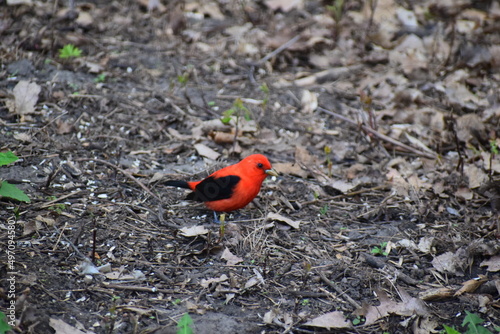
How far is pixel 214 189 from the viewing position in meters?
3.96

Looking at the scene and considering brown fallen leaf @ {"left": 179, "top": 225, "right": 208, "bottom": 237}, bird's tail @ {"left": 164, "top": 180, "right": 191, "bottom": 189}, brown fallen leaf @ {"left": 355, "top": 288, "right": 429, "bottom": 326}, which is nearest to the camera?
brown fallen leaf @ {"left": 355, "top": 288, "right": 429, "bottom": 326}

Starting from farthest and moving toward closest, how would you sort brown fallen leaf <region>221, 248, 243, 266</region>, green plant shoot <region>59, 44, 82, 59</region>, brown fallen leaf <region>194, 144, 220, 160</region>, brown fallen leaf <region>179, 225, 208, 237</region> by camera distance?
green plant shoot <region>59, 44, 82, 59</region> → brown fallen leaf <region>194, 144, 220, 160</region> → brown fallen leaf <region>179, 225, 208, 237</region> → brown fallen leaf <region>221, 248, 243, 266</region>

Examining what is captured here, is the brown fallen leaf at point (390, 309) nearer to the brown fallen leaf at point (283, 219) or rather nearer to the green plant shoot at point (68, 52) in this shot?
the brown fallen leaf at point (283, 219)

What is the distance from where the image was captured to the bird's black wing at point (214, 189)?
3.92 metres

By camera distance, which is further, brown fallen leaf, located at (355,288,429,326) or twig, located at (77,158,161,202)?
twig, located at (77,158,161,202)

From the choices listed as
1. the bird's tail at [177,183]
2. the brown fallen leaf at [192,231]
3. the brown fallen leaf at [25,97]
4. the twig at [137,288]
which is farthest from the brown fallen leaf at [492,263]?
the brown fallen leaf at [25,97]

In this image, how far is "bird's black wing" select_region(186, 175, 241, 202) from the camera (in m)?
3.92

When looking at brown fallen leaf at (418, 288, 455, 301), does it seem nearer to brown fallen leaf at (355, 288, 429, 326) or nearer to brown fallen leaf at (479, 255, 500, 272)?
brown fallen leaf at (355, 288, 429, 326)

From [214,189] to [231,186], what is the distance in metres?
0.14

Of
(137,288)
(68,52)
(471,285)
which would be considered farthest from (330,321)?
(68,52)

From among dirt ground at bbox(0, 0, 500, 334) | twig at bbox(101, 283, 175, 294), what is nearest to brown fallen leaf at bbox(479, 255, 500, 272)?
dirt ground at bbox(0, 0, 500, 334)

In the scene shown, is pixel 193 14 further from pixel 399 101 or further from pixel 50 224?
pixel 50 224

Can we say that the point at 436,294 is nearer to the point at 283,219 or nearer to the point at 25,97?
the point at 283,219

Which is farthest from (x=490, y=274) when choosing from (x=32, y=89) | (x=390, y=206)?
(x=32, y=89)
